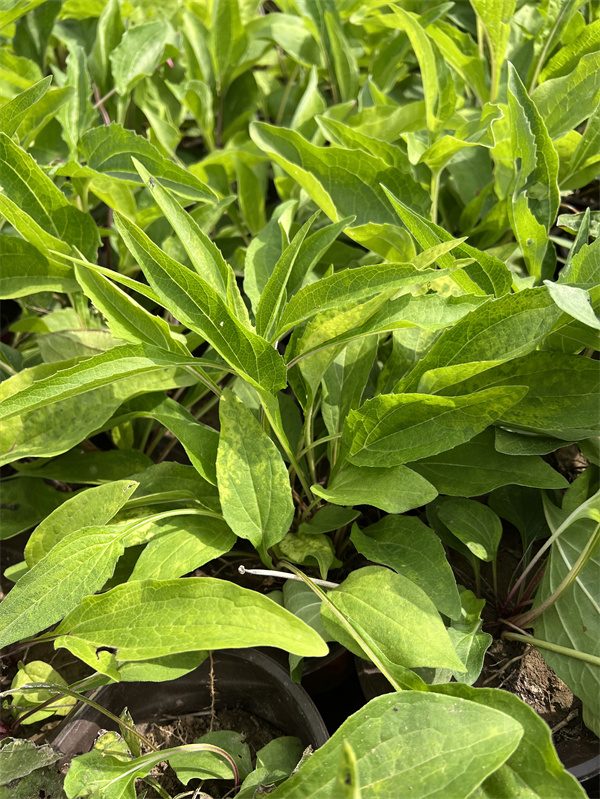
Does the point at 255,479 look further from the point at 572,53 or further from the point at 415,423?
the point at 572,53

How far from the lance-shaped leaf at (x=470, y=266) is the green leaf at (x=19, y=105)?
438 mm

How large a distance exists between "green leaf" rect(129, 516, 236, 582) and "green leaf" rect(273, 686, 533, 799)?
23cm

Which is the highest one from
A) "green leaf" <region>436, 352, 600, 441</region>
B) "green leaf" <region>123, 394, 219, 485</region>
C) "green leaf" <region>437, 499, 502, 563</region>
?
"green leaf" <region>436, 352, 600, 441</region>

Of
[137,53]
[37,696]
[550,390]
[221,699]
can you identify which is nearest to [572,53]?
[550,390]

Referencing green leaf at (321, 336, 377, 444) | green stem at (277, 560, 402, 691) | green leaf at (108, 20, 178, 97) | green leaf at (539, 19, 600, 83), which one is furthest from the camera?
green leaf at (108, 20, 178, 97)

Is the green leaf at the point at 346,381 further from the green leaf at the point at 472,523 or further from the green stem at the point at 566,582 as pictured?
the green stem at the point at 566,582

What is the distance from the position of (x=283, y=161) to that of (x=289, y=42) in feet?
1.97

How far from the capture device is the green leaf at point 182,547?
675 millimetres

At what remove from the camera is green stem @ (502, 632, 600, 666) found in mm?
637

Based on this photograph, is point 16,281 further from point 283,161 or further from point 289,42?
point 289,42

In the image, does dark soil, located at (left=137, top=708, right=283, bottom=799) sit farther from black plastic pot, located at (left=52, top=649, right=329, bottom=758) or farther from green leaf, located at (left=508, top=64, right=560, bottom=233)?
green leaf, located at (left=508, top=64, right=560, bottom=233)

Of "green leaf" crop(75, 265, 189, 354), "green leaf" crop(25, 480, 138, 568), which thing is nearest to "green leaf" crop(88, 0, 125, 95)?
"green leaf" crop(75, 265, 189, 354)

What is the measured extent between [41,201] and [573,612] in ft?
2.62

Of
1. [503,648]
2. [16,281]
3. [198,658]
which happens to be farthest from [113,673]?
[16,281]
